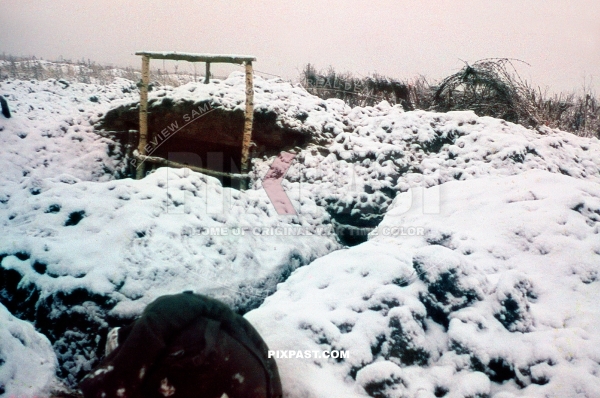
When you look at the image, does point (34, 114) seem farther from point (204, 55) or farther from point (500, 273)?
point (500, 273)

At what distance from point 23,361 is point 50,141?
467cm

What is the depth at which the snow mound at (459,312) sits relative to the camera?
2.11m

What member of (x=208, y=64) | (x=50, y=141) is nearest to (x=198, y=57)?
(x=208, y=64)

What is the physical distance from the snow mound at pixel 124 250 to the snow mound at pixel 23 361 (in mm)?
222

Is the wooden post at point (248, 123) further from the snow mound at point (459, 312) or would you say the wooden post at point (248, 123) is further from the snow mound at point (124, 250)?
the snow mound at point (459, 312)

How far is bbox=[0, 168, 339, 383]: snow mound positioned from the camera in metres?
2.88

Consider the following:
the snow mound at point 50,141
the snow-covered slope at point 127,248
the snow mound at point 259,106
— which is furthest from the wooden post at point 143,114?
the snow-covered slope at point 127,248

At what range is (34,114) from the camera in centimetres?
652

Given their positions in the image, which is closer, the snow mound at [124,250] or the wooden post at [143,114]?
the snow mound at [124,250]

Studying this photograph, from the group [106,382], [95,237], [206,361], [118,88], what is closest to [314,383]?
[206,361]

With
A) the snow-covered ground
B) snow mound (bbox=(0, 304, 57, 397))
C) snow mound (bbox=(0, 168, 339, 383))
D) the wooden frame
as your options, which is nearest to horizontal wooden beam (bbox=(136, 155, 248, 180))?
the wooden frame

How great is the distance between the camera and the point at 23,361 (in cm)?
229

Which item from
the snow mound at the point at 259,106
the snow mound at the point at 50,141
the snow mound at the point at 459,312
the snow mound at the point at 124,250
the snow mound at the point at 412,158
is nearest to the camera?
the snow mound at the point at 459,312

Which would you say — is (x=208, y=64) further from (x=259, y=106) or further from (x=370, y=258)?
(x=370, y=258)
